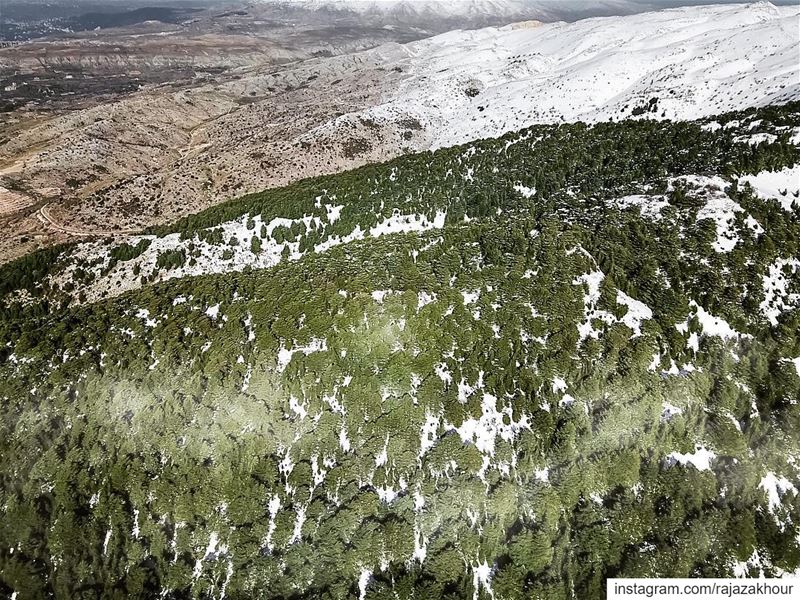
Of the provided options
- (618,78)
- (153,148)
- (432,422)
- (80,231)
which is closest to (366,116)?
(153,148)

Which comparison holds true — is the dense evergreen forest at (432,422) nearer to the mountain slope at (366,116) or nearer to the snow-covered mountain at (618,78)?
the mountain slope at (366,116)

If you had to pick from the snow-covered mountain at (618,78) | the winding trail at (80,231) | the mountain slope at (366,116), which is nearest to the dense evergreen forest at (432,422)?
the winding trail at (80,231)

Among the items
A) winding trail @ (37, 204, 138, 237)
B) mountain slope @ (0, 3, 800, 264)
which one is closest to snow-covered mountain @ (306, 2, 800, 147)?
mountain slope @ (0, 3, 800, 264)

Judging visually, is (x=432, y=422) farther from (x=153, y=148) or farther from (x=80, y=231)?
(x=153, y=148)

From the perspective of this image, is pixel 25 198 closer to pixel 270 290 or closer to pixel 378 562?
pixel 270 290

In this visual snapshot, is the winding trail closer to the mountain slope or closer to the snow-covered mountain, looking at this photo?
the mountain slope
